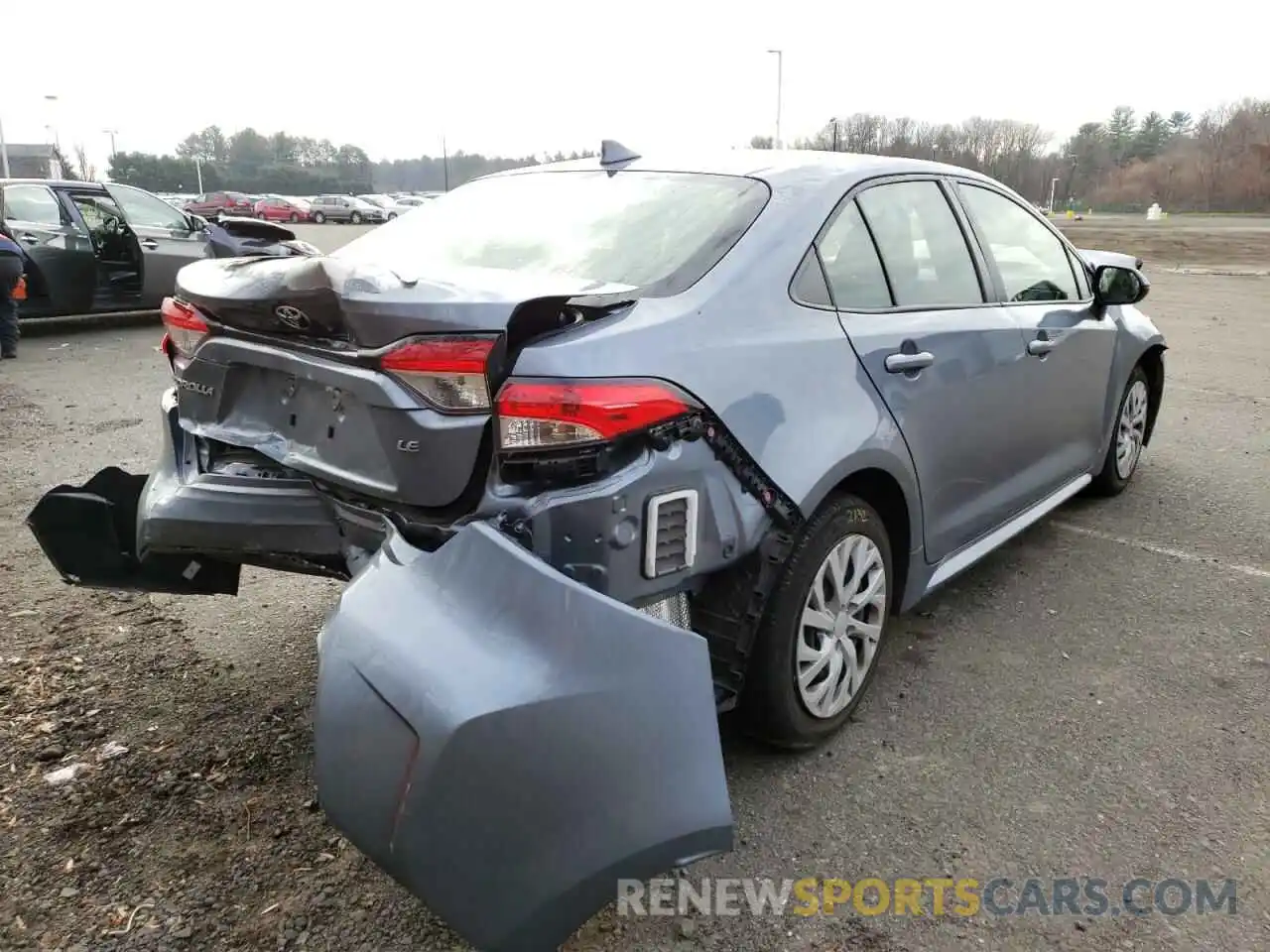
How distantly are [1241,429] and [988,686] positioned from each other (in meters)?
4.54

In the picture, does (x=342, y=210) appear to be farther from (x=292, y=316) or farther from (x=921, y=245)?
(x=292, y=316)

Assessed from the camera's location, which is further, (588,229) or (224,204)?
(224,204)

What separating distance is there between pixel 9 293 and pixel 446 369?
8954mm

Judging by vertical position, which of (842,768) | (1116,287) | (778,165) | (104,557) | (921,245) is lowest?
(842,768)

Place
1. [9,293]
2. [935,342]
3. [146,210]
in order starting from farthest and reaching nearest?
1. [146,210]
2. [9,293]
3. [935,342]

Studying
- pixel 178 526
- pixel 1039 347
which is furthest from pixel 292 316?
pixel 1039 347

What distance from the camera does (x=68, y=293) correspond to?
10250 mm

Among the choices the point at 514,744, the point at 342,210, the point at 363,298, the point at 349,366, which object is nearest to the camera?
the point at 514,744

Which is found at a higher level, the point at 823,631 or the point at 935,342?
the point at 935,342

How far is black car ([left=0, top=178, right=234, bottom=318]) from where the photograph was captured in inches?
395

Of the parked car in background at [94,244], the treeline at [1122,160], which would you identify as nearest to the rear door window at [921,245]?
the parked car in background at [94,244]

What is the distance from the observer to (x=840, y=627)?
2.80m

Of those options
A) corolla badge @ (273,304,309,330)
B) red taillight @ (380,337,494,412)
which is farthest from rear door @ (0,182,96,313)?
red taillight @ (380,337,494,412)

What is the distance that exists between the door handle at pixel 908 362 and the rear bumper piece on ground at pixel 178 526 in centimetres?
165
